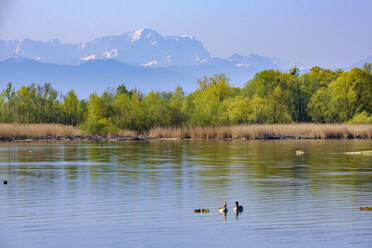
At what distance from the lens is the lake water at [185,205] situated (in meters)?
17.8

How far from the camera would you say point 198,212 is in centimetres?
2175

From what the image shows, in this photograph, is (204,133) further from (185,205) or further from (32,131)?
(185,205)

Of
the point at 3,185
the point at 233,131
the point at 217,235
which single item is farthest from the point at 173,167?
the point at 233,131

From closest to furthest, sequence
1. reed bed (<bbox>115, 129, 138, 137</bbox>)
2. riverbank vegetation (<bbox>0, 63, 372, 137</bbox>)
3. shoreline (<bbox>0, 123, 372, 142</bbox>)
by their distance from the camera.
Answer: shoreline (<bbox>0, 123, 372, 142</bbox>) < reed bed (<bbox>115, 129, 138, 137</bbox>) < riverbank vegetation (<bbox>0, 63, 372, 137</bbox>)

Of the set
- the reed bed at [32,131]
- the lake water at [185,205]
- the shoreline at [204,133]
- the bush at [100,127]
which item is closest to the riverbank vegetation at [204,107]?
the bush at [100,127]

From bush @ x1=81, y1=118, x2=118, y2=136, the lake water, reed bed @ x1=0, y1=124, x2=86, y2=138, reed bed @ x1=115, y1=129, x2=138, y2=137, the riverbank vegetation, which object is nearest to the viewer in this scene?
the lake water

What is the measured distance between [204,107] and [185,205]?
8527 centimetres

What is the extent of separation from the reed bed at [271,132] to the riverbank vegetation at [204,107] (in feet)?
0.65

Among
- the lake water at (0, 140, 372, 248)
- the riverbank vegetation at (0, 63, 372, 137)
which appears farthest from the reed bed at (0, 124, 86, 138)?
the lake water at (0, 140, 372, 248)

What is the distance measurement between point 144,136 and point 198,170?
59494 mm

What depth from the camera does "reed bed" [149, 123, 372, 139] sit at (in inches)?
3519

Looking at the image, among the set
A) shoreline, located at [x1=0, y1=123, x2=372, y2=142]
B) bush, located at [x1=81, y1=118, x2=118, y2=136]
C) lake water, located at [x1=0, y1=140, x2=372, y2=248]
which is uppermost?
bush, located at [x1=81, y1=118, x2=118, y2=136]

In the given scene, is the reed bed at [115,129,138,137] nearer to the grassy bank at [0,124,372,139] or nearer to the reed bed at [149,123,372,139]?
the grassy bank at [0,124,372,139]

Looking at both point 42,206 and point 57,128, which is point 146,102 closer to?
point 57,128
